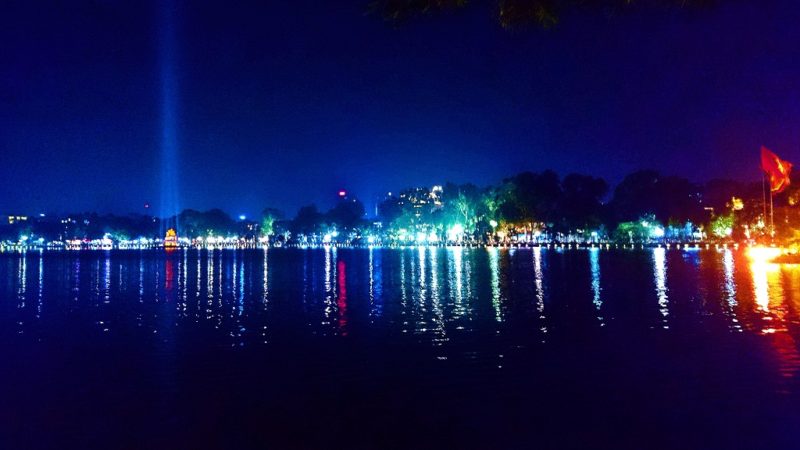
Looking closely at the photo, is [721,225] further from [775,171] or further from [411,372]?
[411,372]

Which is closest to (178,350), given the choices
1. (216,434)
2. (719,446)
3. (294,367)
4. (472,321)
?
(294,367)

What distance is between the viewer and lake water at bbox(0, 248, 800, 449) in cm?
1027

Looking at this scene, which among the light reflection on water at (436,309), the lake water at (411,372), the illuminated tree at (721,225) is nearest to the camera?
the lake water at (411,372)

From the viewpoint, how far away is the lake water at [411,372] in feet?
33.7

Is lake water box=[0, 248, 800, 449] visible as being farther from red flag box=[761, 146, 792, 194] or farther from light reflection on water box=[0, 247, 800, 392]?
red flag box=[761, 146, 792, 194]

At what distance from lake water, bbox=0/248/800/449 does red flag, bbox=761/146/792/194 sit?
2119 cm

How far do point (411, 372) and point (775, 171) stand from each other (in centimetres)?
4318

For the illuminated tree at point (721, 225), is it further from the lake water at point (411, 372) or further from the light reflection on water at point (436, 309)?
the lake water at point (411, 372)

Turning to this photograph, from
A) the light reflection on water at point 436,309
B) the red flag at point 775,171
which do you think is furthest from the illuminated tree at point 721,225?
the light reflection on water at point 436,309

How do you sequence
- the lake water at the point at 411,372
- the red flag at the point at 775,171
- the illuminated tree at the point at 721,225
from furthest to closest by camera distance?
the illuminated tree at the point at 721,225 → the red flag at the point at 775,171 → the lake water at the point at 411,372

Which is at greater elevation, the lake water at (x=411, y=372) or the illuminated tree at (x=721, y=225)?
the illuminated tree at (x=721, y=225)

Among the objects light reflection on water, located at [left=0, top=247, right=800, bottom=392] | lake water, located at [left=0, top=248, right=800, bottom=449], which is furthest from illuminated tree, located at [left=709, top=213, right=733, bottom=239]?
lake water, located at [left=0, top=248, right=800, bottom=449]

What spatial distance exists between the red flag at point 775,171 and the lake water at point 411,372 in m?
21.2

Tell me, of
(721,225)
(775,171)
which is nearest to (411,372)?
(775,171)
